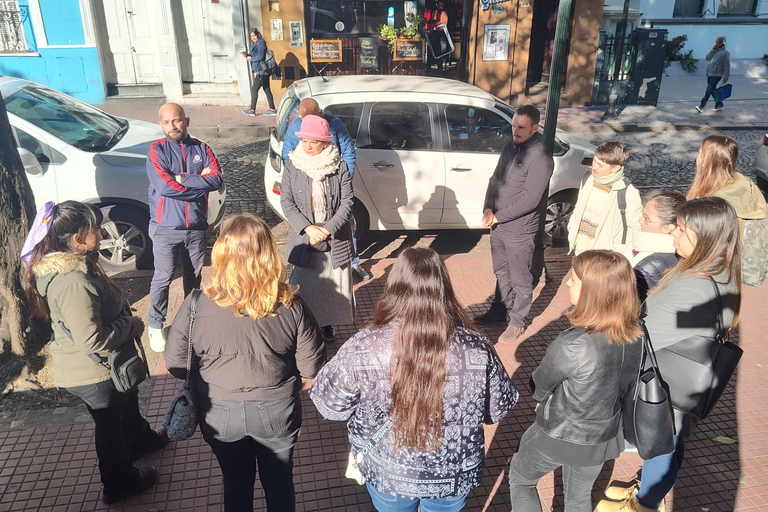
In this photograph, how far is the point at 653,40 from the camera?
45.9ft

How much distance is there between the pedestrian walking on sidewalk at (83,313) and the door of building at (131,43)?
11726 millimetres

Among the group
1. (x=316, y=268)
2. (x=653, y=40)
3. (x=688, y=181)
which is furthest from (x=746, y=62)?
(x=316, y=268)

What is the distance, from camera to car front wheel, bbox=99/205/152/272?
6.09 metres

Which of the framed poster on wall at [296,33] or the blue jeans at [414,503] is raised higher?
the framed poster on wall at [296,33]

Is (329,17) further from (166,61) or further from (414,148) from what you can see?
(414,148)

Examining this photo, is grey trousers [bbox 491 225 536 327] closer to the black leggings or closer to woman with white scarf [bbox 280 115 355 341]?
woman with white scarf [bbox 280 115 355 341]

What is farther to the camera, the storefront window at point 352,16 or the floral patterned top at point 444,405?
the storefront window at point 352,16

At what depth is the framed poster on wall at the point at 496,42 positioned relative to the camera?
14.1 m

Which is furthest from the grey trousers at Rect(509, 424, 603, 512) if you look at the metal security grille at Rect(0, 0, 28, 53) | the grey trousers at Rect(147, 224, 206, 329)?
the metal security grille at Rect(0, 0, 28, 53)

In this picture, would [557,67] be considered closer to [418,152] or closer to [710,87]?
[418,152]

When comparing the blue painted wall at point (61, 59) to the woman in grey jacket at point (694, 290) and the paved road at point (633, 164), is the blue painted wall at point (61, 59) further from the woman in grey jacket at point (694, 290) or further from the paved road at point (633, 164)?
the woman in grey jacket at point (694, 290)

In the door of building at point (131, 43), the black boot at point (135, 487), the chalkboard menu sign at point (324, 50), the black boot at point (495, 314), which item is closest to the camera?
the black boot at point (135, 487)

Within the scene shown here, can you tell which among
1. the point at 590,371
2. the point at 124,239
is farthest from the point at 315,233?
the point at 124,239

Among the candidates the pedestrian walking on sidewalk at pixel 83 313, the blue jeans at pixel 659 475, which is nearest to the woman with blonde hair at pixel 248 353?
the pedestrian walking on sidewalk at pixel 83 313
